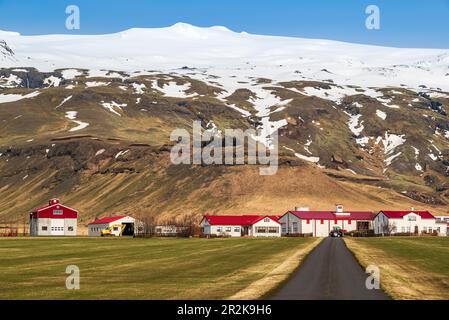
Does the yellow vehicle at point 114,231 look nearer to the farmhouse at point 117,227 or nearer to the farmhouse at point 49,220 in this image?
the farmhouse at point 117,227

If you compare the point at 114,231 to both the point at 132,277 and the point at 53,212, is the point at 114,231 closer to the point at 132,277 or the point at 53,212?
the point at 53,212

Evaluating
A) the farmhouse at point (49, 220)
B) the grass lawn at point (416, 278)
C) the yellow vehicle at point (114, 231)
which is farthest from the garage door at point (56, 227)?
the grass lawn at point (416, 278)

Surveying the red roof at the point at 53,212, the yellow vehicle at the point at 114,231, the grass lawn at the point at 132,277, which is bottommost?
the grass lawn at the point at 132,277

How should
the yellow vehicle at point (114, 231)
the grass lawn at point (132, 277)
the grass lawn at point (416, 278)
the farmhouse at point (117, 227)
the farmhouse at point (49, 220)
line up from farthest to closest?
the farmhouse at point (49, 220) → the farmhouse at point (117, 227) → the yellow vehicle at point (114, 231) → the grass lawn at point (132, 277) → the grass lawn at point (416, 278)

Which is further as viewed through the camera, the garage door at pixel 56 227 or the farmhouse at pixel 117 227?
the garage door at pixel 56 227

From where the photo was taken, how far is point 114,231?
196 meters

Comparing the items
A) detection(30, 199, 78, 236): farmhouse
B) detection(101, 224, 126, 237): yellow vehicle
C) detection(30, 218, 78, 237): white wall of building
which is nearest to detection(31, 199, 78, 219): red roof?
detection(30, 199, 78, 236): farmhouse

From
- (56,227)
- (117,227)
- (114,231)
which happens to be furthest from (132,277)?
(56,227)

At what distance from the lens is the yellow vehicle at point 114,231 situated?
193 meters

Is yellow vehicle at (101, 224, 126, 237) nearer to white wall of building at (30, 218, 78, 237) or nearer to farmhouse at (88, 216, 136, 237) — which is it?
farmhouse at (88, 216, 136, 237)

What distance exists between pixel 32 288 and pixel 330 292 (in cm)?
1828

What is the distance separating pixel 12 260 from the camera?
7600cm
